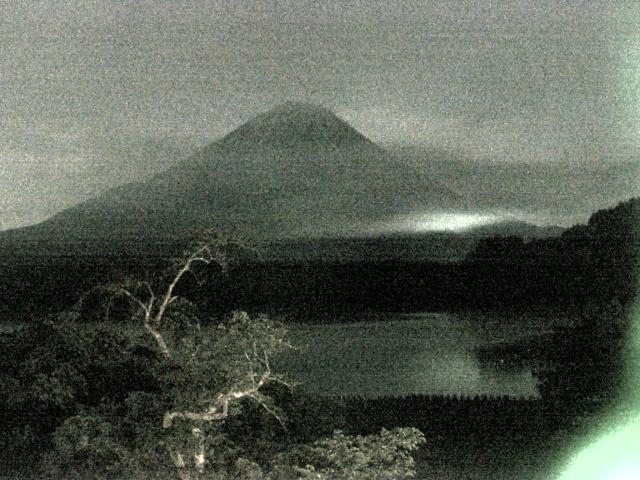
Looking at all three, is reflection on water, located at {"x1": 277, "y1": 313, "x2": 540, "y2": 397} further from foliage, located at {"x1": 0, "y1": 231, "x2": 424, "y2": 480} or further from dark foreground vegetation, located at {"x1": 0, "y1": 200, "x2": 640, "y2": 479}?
foliage, located at {"x1": 0, "y1": 231, "x2": 424, "y2": 480}

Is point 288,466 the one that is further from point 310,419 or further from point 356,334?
point 356,334

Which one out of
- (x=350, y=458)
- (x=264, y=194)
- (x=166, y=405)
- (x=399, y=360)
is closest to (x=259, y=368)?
(x=166, y=405)

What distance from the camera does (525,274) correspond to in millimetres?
5457

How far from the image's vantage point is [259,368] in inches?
165

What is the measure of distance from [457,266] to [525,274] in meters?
0.51

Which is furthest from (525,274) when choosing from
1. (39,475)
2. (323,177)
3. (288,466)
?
(39,475)

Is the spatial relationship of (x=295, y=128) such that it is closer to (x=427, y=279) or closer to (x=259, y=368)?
(x=427, y=279)

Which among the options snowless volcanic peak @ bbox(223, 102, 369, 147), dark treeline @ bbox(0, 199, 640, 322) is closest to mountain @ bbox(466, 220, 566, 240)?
dark treeline @ bbox(0, 199, 640, 322)

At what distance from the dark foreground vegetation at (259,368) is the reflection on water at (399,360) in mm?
102

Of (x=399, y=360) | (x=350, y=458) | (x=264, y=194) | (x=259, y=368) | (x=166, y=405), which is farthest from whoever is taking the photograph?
(x=264, y=194)

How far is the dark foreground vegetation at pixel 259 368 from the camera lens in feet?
12.9

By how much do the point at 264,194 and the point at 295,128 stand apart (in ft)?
1.63

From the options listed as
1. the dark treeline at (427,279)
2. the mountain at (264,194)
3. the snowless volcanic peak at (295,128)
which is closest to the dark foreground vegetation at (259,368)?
the dark treeline at (427,279)

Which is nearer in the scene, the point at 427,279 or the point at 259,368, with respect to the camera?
the point at 259,368
